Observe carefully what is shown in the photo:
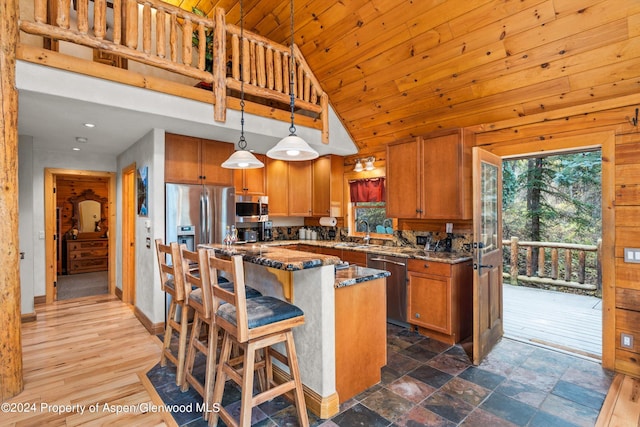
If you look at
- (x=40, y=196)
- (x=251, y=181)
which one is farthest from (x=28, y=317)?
(x=251, y=181)

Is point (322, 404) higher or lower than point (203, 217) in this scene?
lower

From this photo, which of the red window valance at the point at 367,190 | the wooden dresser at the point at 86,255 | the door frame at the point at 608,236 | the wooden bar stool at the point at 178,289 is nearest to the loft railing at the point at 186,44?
the red window valance at the point at 367,190

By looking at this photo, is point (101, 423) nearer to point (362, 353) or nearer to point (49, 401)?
point (49, 401)

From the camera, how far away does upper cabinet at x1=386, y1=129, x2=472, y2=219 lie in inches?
141

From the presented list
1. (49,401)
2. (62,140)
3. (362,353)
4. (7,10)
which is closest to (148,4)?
(7,10)

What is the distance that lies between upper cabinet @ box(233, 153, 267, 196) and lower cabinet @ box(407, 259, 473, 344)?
2.73 metres

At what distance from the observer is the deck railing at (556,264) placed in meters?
5.45

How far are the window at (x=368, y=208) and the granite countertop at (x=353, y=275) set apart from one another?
234 centimetres

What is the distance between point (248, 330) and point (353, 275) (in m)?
0.99

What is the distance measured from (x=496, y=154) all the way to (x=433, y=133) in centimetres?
73

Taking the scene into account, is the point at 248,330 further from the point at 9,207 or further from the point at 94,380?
the point at 9,207

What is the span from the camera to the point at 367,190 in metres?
5.12

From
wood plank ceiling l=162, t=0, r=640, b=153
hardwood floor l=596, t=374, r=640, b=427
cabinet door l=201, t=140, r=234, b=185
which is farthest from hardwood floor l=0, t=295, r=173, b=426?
wood plank ceiling l=162, t=0, r=640, b=153

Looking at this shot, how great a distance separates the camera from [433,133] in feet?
12.5
